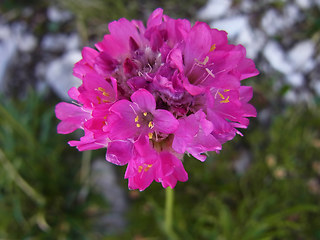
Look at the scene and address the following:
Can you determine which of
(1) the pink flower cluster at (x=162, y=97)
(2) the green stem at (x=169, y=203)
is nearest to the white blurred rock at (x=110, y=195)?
(2) the green stem at (x=169, y=203)

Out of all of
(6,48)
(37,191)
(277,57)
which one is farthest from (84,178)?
(277,57)

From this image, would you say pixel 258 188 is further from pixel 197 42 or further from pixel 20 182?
pixel 20 182

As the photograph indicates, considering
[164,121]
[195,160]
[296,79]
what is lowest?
[195,160]

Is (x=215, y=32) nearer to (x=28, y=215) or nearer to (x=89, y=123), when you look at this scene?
(x=89, y=123)

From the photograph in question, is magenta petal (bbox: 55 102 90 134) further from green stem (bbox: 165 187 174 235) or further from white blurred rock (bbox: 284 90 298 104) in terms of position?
white blurred rock (bbox: 284 90 298 104)

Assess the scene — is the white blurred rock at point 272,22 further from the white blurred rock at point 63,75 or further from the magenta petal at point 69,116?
the magenta petal at point 69,116

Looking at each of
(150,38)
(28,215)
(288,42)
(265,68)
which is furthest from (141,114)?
(288,42)

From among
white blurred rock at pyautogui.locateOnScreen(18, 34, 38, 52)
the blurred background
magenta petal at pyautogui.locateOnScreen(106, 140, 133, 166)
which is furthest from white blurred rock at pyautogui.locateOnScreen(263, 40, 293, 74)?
white blurred rock at pyautogui.locateOnScreen(18, 34, 38, 52)
